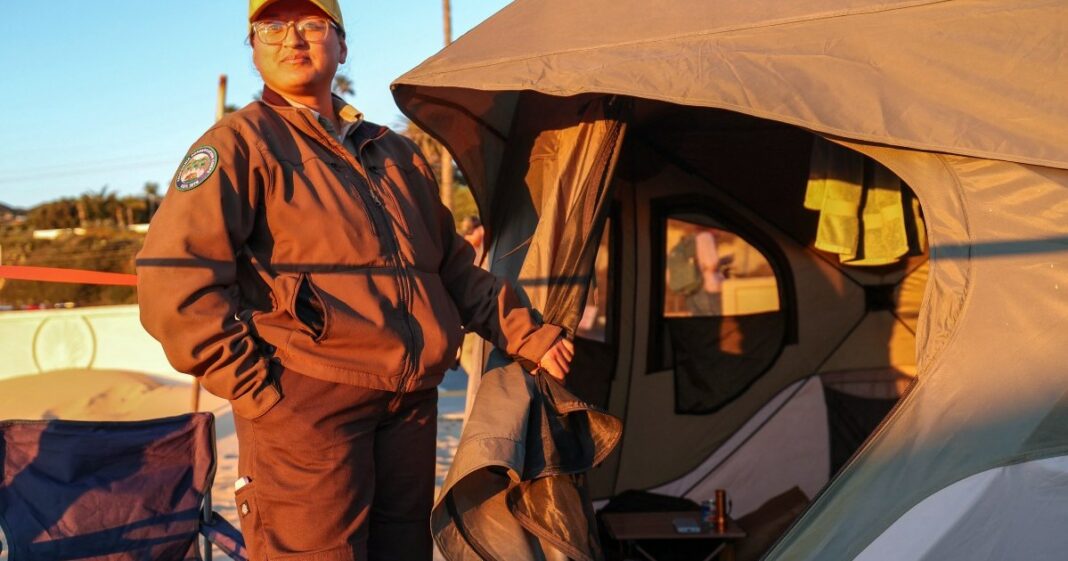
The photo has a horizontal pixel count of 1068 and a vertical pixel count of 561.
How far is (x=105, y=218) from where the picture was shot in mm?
37281

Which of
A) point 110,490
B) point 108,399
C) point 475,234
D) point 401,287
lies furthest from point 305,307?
point 108,399

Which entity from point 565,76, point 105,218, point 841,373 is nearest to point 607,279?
point 841,373

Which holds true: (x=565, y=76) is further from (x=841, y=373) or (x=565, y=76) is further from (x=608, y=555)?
(x=841, y=373)

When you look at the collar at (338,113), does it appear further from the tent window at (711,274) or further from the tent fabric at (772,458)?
the tent fabric at (772,458)

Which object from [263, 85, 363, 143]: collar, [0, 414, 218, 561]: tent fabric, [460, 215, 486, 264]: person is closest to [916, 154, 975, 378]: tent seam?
[263, 85, 363, 143]: collar

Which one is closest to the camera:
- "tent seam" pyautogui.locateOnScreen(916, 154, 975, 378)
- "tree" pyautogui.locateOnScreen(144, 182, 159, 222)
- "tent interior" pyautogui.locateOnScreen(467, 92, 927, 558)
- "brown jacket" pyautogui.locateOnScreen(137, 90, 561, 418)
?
"brown jacket" pyautogui.locateOnScreen(137, 90, 561, 418)

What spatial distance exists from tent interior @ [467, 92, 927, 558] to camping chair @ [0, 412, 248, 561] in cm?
182

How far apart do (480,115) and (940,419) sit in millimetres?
1759

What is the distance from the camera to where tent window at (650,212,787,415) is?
4.56 metres

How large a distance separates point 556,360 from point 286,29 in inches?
45.9

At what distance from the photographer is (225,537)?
3021mm

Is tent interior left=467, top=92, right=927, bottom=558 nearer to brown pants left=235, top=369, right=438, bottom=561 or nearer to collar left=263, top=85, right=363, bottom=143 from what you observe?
collar left=263, top=85, right=363, bottom=143

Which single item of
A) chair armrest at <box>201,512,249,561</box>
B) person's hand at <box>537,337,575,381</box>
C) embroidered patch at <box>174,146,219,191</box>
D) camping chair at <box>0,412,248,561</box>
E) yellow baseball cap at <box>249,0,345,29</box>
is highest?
yellow baseball cap at <box>249,0,345,29</box>

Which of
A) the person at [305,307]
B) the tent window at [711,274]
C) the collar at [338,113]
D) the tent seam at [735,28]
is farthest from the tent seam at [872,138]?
the tent window at [711,274]
